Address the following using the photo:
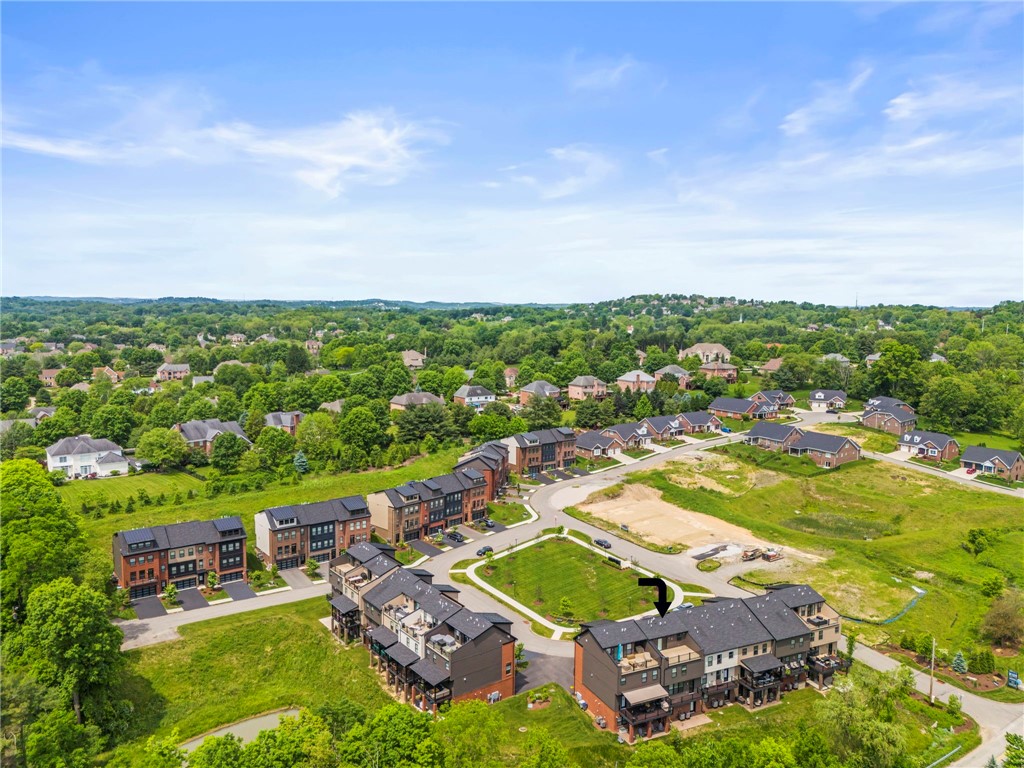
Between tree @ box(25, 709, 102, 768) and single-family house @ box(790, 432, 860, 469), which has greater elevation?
single-family house @ box(790, 432, 860, 469)

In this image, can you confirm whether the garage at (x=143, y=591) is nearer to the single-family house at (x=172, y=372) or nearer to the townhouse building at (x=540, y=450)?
the townhouse building at (x=540, y=450)

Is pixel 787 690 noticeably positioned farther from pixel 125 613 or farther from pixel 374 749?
pixel 125 613

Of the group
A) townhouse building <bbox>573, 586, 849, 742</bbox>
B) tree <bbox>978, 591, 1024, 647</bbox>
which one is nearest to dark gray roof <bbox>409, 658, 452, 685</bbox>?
townhouse building <bbox>573, 586, 849, 742</bbox>

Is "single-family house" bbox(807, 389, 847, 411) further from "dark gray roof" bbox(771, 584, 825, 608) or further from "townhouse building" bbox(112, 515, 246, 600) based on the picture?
"townhouse building" bbox(112, 515, 246, 600)

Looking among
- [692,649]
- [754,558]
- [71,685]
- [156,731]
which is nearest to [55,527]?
[71,685]

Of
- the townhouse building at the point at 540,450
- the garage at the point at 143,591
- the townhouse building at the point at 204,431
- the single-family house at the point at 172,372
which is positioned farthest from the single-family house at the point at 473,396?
the single-family house at the point at 172,372
